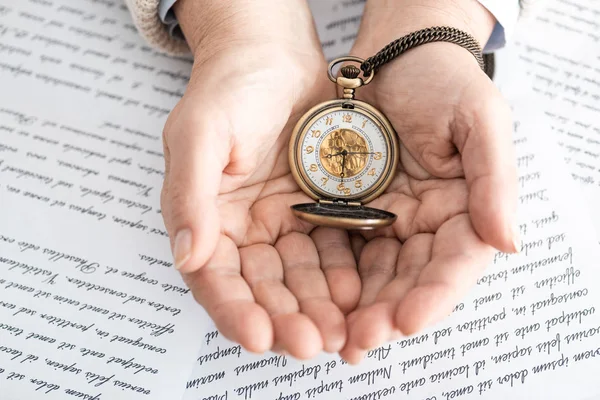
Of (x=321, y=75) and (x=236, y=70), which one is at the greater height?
(x=236, y=70)

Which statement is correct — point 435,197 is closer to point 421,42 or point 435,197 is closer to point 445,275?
point 445,275

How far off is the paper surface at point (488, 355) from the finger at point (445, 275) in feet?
1.93

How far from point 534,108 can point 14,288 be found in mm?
2447

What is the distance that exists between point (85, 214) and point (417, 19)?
1652 millimetres

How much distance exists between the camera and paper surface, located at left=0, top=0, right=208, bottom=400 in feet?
7.91

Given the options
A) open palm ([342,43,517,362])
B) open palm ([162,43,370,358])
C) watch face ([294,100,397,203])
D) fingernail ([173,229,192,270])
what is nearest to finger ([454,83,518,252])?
→ open palm ([342,43,517,362])

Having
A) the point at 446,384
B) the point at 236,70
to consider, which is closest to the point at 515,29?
the point at 236,70

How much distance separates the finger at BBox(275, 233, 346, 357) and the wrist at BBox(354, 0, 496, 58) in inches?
38.1

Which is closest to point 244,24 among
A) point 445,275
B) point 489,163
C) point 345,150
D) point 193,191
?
point 345,150

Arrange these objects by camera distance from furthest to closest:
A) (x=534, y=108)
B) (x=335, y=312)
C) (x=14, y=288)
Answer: (x=534, y=108) → (x=14, y=288) → (x=335, y=312)

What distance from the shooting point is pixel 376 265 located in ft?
6.76

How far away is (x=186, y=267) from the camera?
1.83 metres

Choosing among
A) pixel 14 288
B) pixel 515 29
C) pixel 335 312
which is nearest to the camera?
pixel 335 312

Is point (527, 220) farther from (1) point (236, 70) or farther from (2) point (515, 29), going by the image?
(1) point (236, 70)
